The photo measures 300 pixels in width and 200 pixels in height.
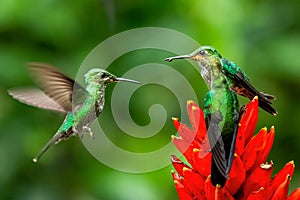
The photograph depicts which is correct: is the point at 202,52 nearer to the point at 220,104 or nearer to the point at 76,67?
the point at 220,104

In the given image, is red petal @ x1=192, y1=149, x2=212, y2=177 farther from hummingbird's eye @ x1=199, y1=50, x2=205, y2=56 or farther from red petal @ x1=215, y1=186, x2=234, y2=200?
hummingbird's eye @ x1=199, y1=50, x2=205, y2=56

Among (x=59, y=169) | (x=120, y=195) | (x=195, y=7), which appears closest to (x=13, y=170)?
(x=59, y=169)

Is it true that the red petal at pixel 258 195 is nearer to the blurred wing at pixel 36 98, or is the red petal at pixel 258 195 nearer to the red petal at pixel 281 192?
the red petal at pixel 281 192

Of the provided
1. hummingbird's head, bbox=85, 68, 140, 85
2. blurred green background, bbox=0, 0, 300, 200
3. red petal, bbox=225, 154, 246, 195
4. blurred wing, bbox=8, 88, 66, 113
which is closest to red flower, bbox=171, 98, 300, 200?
red petal, bbox=225, 154, 246, 195

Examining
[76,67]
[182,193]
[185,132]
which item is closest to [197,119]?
[185,132]

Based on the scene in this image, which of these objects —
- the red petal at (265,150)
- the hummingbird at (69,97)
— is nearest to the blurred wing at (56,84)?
the hummingbird at (69,97)

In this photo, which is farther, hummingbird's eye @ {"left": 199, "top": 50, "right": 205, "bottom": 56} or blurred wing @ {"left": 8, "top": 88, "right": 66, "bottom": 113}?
blurred wing @ {"left": 8, "top": 88, "right": 66, "bottom": 113}
